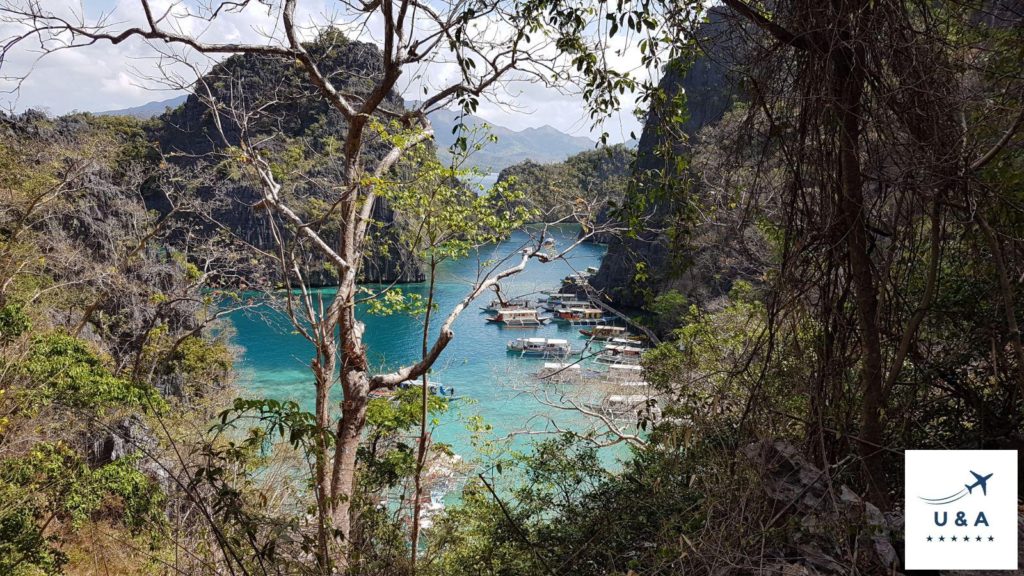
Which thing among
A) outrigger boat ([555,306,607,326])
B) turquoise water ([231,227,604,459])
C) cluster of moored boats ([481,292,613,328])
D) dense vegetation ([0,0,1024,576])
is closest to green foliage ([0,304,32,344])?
dense vegetation ([0,0,1024,576])

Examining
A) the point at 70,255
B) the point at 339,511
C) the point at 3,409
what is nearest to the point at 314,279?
the point at 70,255

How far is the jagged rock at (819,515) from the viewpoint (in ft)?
5.14

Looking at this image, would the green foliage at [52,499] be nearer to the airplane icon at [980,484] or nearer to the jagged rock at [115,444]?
the jagged rock at [115,444]

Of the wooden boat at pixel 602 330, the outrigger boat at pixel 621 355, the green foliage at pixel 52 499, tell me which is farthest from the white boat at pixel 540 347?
the green foliage at pixel 52 499

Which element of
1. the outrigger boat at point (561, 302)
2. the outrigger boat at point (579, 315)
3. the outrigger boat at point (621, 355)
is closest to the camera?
the outrigger boat at point (621, 355)

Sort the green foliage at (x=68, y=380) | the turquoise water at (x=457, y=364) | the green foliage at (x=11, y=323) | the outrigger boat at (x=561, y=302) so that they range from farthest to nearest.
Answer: the outrigger boat at (x=561, y=302)
the turquoise water at (x=457, y=364)
the green foliage at (x=68, y=380)
the green foliage at (x=11, y=323)

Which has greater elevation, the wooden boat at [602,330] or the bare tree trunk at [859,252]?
the bare tree trunk at [859,252]

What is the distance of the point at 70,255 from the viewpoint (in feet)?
32.2

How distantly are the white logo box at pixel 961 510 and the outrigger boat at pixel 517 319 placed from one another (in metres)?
20.0

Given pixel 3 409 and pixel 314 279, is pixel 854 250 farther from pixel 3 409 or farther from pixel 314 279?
pixel 314 279

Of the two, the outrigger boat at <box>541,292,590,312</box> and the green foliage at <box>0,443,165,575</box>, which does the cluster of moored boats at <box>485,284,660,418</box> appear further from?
the green foliage at <box>0,443,165,575</box>

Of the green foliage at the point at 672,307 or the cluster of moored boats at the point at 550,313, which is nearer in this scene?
the green foliage at the point at 672,307

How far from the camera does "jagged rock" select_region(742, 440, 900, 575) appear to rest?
157 centimetres

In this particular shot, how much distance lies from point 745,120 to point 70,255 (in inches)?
448
